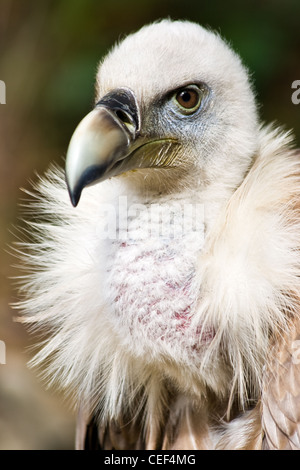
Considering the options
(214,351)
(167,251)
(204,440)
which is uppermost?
(167,251)

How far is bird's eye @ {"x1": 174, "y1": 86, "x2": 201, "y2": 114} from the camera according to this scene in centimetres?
136

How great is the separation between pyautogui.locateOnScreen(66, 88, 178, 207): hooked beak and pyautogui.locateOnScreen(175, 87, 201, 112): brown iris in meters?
0.08

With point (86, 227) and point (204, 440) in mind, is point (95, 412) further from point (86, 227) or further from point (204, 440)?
point (86, 227)

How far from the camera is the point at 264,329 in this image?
1.28 meters

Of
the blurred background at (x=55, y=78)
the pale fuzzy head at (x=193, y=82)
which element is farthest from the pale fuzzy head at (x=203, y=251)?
the blurred background at (x=55, y=78)

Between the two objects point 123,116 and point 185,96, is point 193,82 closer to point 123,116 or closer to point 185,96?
point 185,96

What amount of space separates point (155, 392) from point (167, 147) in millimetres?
553

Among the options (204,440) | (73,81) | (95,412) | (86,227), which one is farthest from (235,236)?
(73,81)

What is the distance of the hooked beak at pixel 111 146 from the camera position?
1.16 meters

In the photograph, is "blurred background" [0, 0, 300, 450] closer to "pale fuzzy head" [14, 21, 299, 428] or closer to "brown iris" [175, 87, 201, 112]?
"pale fuzzy head" [14, 21, 299, 428]

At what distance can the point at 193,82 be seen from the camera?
1360 millimetres

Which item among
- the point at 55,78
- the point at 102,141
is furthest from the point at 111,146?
the point at 55,78

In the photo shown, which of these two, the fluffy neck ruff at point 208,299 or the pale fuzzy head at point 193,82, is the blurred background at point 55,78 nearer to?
the fluffy neck ruff at point 208,299

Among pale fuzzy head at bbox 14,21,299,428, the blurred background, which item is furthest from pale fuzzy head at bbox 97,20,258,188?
the blurred background
